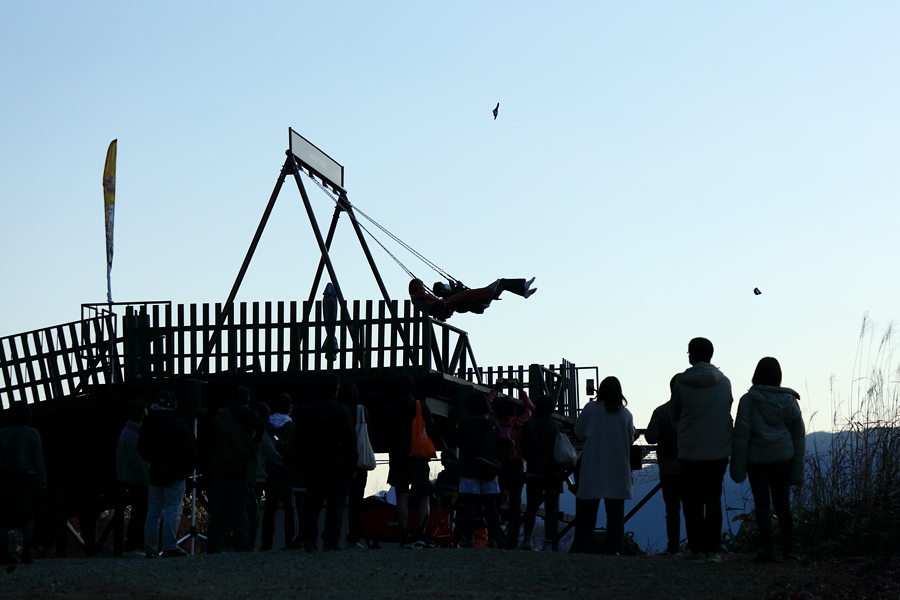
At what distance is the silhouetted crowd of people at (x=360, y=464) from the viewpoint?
980cm

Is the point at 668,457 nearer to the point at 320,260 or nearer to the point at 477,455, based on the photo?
the point at 477,455

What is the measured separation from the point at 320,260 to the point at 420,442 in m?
8.18

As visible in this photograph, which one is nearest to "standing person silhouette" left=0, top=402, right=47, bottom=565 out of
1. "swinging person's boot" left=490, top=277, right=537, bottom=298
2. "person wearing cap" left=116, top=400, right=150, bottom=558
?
"person wearing cap" left=116, top=400, right=150, bottom=558

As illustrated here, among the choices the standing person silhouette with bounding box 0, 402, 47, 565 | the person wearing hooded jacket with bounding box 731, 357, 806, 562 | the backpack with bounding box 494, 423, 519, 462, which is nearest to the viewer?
the person wearing hooded jacket with bounding box 731, 357, 806, 562

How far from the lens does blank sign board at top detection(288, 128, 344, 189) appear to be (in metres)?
18.3

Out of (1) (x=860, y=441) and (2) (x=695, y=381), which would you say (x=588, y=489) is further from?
(1) (x=860, y=441)

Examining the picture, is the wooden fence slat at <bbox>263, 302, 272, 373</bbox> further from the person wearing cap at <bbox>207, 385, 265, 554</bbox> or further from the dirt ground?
the dirt ground

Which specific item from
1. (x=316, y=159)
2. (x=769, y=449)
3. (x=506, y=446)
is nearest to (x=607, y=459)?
(x=769, y=449)

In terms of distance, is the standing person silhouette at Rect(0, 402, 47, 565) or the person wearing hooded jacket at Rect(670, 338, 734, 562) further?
the standing person silhouette at Rect(0, 402, 47, 565)

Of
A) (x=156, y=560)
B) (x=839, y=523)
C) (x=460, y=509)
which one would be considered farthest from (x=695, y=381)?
(x=460, y=509)

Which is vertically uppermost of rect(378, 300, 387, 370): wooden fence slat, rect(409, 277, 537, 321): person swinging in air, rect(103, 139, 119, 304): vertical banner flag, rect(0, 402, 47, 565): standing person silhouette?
rect(103, 139, 119, 304): vertical banner flag

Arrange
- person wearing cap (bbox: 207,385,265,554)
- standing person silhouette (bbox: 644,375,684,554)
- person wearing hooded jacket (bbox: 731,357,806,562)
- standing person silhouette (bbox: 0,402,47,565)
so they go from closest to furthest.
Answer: person wearing hooded jacket (bbox: 731,357,806,562), standing person silhouette (bbox: 0,402,47,565), person wearing cap (bbox: 207,385,265,554), standing person silhouette (bbox: 644,375,684,554)

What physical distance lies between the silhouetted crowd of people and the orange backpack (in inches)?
0.5

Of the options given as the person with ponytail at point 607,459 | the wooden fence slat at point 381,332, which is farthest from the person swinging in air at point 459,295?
the person with ponytail at point 607,459
